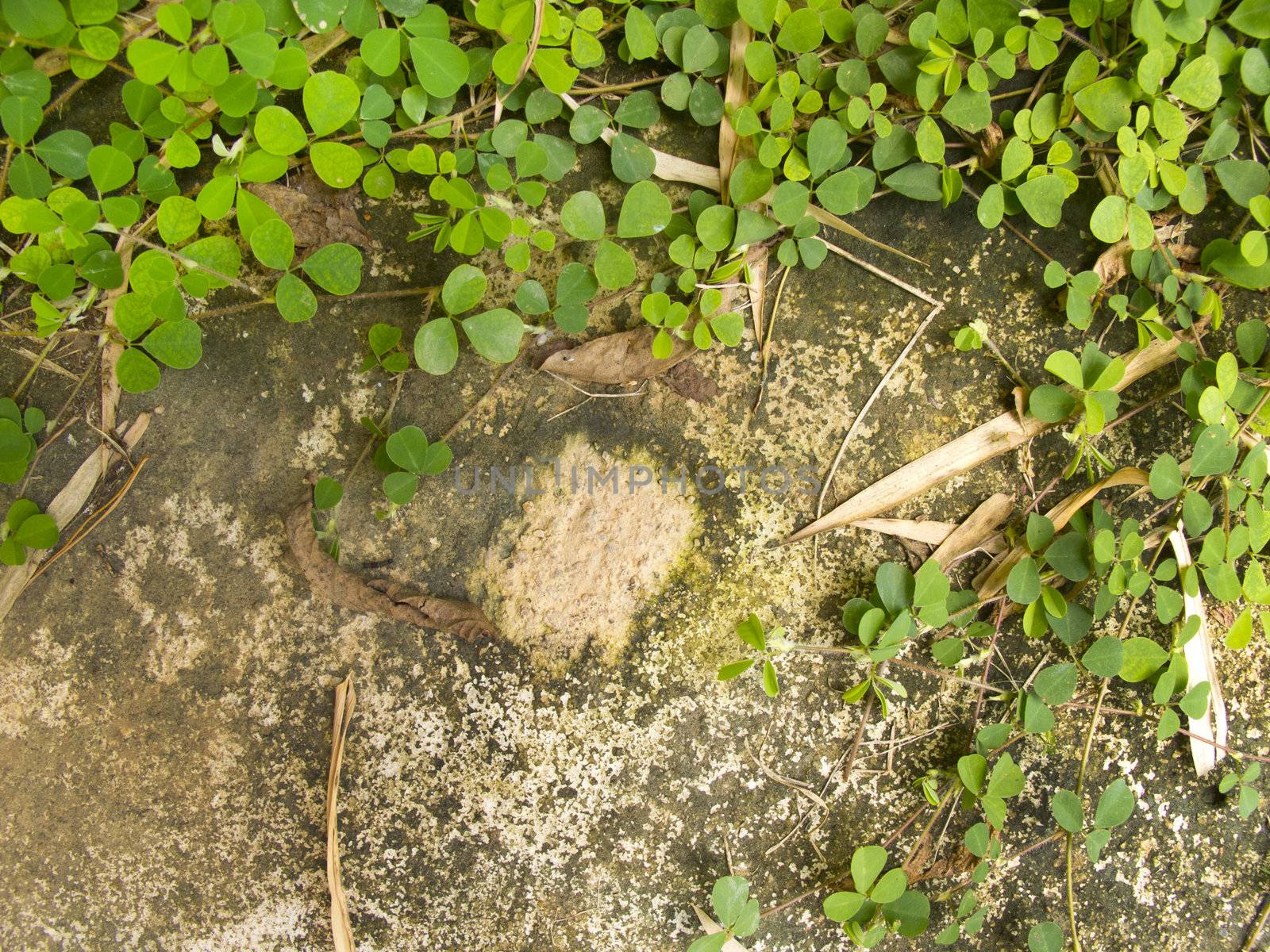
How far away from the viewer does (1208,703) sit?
1514 mm

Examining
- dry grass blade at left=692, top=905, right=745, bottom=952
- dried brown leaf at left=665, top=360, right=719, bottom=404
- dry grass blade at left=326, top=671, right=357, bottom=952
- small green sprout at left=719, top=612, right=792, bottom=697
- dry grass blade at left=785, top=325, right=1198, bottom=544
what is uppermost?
dried brown leaf at left=665, top=360, right=719, bottom=404

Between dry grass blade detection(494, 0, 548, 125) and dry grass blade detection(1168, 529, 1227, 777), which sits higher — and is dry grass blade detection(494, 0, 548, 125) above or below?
above

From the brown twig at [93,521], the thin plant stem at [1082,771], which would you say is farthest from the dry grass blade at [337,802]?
the thin plant stem at [1082,771]

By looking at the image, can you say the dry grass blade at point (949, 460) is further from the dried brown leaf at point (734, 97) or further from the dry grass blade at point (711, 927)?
the dry grass blade at point (711, 927)

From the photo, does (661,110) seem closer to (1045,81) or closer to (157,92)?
(1045,81)

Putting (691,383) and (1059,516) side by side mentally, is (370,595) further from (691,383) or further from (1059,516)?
(1059,516)

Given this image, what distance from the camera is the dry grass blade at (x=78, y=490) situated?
1469 millimetres

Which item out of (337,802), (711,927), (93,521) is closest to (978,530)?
(711,927)

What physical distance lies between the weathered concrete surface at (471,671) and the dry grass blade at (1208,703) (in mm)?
216

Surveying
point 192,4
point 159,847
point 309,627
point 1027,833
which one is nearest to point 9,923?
point 159,847

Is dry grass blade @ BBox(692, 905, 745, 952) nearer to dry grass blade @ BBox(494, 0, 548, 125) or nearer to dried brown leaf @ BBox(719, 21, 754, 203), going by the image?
dried brown leaf @ BBox(719, 21, 754, 203)

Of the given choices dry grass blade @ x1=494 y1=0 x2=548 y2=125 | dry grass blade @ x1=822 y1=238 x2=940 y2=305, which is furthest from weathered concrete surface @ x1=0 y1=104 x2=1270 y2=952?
dry grass blade @ x1=494 y1=0 x2=548 y2=125

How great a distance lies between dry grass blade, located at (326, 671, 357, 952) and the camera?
4.83 ft

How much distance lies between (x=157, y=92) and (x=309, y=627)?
999 millimetres
